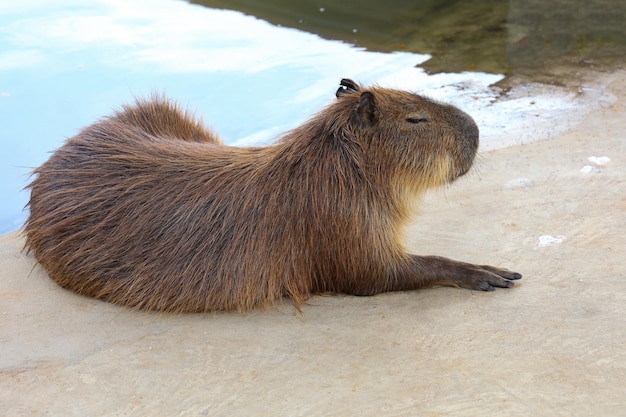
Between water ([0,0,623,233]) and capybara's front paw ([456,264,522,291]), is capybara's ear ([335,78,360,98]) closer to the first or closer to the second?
capybara's front paw ([456,264,522,291])

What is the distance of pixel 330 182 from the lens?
335 cm

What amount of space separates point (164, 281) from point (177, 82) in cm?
357

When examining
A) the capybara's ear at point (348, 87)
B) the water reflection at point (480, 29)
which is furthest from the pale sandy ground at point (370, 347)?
the water reflection at point (480, 29)

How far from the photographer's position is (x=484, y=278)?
11.1 ft

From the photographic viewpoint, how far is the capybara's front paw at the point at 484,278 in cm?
338

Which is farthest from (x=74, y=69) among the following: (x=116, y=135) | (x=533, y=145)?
(x=533, y=145)

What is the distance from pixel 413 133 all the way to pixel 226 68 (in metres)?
3.75

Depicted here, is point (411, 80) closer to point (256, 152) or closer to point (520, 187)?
point (520, 187)

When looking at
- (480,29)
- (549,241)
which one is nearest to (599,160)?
(549,241)

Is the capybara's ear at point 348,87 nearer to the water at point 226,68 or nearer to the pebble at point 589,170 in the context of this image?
the pebble at point 589,170

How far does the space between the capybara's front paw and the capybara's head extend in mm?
427

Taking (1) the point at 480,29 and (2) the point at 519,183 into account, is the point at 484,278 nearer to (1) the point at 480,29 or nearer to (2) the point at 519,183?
(2) the point at 519,183

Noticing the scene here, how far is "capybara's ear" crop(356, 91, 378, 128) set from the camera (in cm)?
333

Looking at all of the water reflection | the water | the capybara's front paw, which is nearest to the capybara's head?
the capybara's front paw
